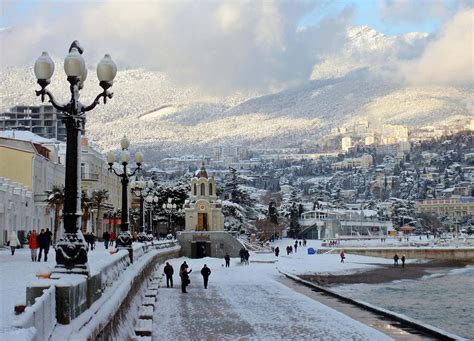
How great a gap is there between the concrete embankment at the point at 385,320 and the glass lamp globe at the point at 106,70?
35.6ft

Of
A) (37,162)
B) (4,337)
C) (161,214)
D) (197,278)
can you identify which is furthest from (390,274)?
(4,337)

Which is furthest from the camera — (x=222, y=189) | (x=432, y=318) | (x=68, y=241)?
(x=222, y=189)

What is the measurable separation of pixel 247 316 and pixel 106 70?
13498 millimetres

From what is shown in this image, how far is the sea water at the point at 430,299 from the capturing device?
3050 cm

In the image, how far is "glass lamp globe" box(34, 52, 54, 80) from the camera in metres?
13.1

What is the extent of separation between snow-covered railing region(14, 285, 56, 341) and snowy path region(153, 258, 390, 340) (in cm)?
1241

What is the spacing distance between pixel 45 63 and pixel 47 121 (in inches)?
7019

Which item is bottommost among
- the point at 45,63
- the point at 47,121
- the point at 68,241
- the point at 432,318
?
the point at 432,318

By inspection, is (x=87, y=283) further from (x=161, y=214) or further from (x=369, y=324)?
(x=161, y=214)

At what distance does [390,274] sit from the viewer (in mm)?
63438

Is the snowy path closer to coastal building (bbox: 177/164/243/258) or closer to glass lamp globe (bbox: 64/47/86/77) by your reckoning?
glass lamp globe (bbox: 64/47/86/77)

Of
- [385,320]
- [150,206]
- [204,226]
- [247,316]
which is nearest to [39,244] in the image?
[247,316]

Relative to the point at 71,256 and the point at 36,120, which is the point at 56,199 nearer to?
the point at 71,256

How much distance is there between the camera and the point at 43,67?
13094mm
